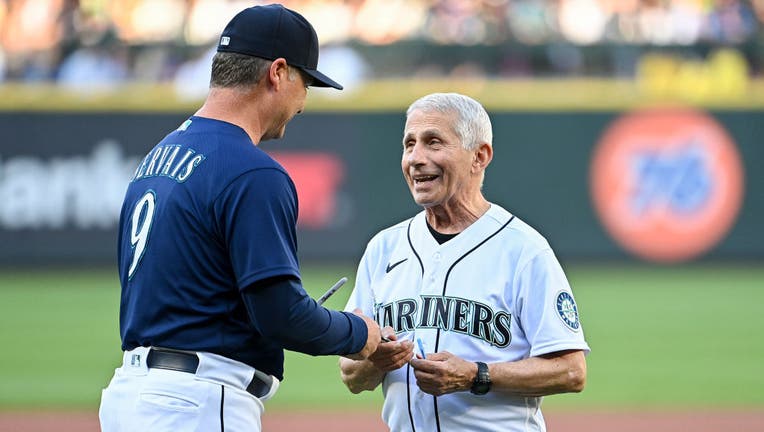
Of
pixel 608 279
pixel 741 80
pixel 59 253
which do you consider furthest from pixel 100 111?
pixel 741 80

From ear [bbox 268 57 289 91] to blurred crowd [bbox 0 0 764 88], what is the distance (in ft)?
38.6

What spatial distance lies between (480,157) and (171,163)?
1.08 meters

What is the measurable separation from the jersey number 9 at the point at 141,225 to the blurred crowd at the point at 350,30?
38.9 feet

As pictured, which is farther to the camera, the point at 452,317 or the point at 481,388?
the point at 452,317

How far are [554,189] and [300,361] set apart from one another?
19.2 feet

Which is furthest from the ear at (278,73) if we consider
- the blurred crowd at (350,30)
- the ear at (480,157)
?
the blurred crowd at (350,30)

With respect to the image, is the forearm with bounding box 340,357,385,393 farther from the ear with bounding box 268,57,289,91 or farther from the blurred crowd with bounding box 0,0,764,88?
the blurred crowd with bounding box 0,0,764,88

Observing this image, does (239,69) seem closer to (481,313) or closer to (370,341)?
(370,341)

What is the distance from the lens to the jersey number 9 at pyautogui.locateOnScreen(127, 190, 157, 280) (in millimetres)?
3229

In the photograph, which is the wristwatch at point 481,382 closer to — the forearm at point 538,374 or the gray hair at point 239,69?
the forearm at point 538,374

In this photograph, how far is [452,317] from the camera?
3.57 meters

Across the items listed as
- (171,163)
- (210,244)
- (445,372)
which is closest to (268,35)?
(171,163)

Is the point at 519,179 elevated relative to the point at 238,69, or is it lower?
elevated

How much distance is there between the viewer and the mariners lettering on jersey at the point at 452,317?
3506 mm
